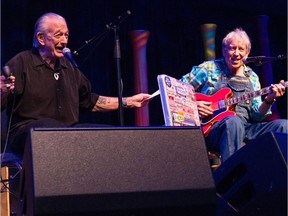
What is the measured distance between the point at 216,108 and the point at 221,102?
0.17ft

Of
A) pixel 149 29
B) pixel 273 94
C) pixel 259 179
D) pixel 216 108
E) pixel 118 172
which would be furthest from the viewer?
pixel 149 29

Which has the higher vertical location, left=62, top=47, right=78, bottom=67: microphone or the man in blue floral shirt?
left=62, top=47, right=78, bottom=67: microphone

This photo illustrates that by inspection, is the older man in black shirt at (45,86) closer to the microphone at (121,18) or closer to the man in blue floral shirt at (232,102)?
the microphone at (121,18)

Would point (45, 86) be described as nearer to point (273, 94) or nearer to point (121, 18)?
point (121, 18)

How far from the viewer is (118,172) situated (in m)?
1.72

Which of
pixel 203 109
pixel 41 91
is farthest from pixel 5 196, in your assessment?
pixel 203 109

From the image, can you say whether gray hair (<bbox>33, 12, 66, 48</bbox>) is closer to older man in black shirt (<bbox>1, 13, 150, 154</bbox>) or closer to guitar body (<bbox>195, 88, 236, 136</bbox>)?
older man in black shirt (<bbox>1, 13, 150, 154</bbox>)

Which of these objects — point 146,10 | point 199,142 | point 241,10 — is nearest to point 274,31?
point 241,10

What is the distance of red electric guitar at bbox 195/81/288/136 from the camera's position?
328 cm

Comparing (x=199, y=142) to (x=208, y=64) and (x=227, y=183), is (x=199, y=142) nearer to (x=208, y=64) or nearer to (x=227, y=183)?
(x=227, y=183)

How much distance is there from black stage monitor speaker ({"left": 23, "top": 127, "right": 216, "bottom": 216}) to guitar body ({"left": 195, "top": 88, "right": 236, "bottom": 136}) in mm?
1435

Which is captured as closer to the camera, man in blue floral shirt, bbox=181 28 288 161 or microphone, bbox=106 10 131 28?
microphone, bbox=106 10 131 28

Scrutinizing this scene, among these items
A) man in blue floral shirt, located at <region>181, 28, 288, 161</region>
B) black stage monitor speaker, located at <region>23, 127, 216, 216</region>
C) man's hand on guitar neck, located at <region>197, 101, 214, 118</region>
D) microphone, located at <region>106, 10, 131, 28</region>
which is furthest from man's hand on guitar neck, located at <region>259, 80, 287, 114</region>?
black stage monitor speaker, located at <region>23, 127, 216, 216</region>

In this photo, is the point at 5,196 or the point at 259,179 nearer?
the point at 259,179
